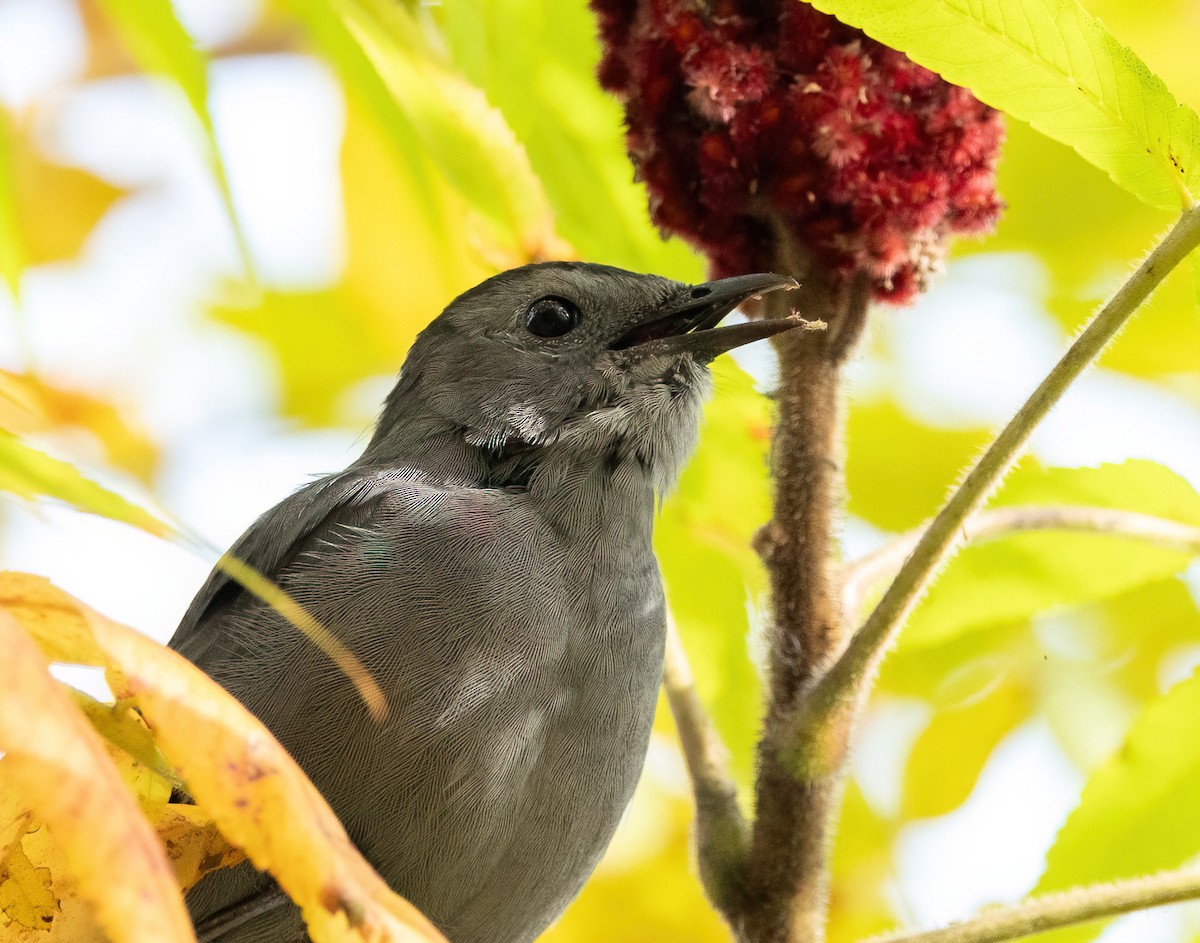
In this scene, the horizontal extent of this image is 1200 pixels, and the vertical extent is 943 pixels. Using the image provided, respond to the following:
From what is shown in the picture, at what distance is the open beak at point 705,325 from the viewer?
9.97ft

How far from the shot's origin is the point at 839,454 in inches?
110

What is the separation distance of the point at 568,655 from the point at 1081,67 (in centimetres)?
150

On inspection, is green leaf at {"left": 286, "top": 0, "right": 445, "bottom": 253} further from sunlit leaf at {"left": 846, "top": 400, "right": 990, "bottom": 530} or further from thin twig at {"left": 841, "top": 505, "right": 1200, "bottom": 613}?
sunlit leaf at {"left": 846, "top": 400, "right": 990, "bottom": 530}

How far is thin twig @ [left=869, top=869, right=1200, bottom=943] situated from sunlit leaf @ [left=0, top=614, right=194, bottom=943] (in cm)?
160

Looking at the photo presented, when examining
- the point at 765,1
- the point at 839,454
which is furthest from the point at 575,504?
the point at 765,1

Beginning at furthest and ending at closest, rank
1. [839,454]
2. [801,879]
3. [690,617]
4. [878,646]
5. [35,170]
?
[35,170] → [690,617] → [839,454] → [801,879] → [878,646]

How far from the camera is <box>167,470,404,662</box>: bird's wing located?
325cm

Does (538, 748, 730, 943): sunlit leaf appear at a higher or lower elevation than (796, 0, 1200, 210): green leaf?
lower

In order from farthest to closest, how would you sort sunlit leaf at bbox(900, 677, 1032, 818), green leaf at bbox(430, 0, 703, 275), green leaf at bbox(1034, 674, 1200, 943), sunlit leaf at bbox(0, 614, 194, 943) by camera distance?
sunlit leaf at bbox(900, 677, 1032, 818)
green leaf at bbox(430, 0, 703, 275)
green leaf at bbox(1034, 674, 1200, 943)
sunlit leaf at bbox(0, 614, 194, 943)

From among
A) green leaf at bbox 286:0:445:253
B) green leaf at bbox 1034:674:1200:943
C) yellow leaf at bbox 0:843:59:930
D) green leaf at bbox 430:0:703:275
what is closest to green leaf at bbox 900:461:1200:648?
green leaf at bbox 1034:674:1200:943

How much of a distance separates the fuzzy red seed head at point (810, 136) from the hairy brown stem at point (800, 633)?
136mm

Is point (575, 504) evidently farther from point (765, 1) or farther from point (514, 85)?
point (765, 1)

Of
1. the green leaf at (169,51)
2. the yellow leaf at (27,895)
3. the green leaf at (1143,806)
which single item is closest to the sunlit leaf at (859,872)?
the green leaf at (1143,806)

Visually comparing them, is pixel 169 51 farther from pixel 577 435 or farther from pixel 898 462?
pixel 898 462
